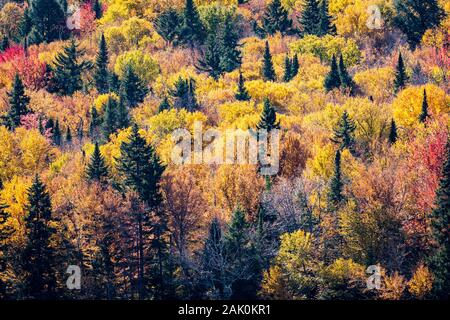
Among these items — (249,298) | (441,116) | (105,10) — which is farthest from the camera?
(105,10)

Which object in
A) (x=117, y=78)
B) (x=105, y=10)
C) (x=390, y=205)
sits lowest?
(x=390, y=205)

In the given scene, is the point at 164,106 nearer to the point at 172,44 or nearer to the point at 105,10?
the point at 172,44

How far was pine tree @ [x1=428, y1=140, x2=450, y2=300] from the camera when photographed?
70312 mm

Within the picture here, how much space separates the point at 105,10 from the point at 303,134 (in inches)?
2581

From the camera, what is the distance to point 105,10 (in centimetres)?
15950

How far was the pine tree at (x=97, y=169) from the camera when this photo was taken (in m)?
88.1

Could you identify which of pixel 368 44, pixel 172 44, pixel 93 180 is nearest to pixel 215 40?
pixel 172 44

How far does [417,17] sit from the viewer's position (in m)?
134

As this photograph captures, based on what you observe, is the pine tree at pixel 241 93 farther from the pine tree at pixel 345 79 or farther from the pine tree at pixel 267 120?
the pine tree at pixel 267 120

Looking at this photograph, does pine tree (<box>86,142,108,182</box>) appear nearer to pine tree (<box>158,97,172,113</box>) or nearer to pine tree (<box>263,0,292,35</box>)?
pine tree (<box>158,97,172,113</box>)

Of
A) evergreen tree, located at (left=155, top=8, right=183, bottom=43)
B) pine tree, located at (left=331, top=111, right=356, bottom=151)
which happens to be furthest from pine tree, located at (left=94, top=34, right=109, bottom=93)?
pine tree, located at (left=331, top=111, right=356, bottom=151)

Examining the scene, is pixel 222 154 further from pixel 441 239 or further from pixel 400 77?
pixel 400 77

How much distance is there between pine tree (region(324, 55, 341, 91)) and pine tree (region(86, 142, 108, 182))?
121ft

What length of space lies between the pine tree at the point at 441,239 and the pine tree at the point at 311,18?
6464 cm
